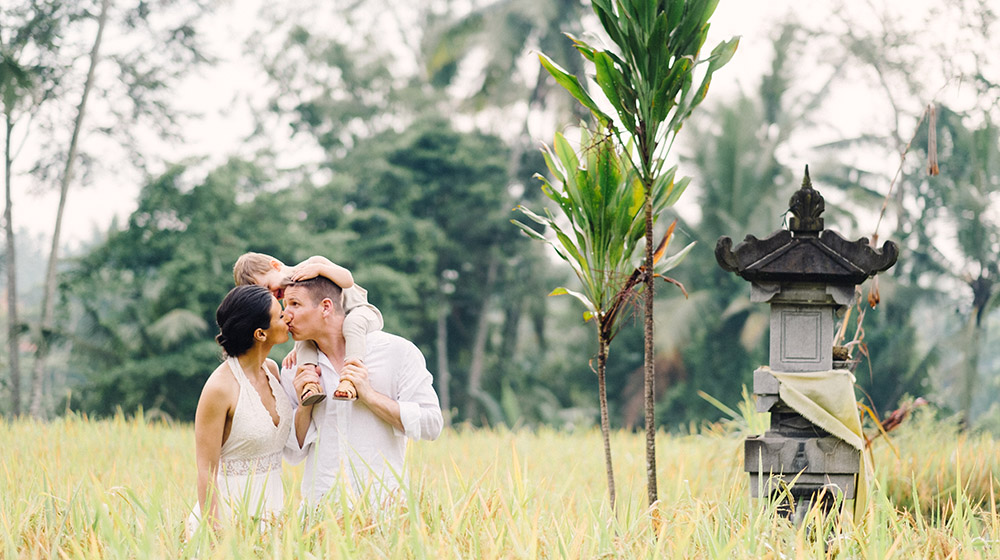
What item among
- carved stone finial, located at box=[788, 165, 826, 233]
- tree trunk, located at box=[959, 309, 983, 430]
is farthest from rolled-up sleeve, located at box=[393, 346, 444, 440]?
tree trunk, located at box=[959, 309, 983, 430]

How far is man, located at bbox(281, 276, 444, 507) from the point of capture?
8.91ft

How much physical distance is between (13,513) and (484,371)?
17704mm

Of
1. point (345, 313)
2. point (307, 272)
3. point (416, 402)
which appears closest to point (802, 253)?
point (416, 402)

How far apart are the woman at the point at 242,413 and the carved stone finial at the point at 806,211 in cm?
227

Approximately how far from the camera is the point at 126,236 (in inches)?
637

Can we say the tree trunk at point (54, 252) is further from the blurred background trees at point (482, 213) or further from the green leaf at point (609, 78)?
the green leaf at point (609, 78)

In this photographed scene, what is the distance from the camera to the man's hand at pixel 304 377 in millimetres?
2621

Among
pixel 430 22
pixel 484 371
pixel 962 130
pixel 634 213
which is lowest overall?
pixel 484 371

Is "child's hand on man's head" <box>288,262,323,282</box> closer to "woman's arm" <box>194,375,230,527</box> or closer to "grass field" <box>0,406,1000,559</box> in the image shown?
"woman's arm" <box>194,375,230,527</box>

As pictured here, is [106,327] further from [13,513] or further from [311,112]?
[13,513]

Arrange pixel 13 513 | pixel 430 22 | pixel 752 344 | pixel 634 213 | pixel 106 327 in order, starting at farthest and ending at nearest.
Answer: pixel 430 22
pixel 752 344
pixel 106 327
pixel 634 213
pixel 13 513

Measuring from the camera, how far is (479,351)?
745 inches

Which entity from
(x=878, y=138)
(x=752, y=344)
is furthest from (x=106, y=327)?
(x=878, y=138)

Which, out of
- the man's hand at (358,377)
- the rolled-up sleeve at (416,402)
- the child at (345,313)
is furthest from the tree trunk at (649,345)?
the man's hand at (358,377)
